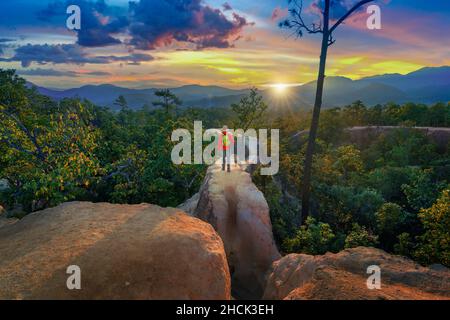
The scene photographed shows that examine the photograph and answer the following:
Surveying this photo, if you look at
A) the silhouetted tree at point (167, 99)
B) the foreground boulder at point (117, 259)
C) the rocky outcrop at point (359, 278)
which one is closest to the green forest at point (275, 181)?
the rocky outcrop at point (359, 278)

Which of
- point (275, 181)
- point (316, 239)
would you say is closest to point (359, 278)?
point (316, 239)

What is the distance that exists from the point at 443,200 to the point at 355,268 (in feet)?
14.5

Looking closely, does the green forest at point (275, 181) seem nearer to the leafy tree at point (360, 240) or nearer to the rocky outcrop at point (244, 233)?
the leafy tree at point (360, 240)

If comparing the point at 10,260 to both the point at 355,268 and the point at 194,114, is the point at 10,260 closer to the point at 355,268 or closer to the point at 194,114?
the point at 355,268

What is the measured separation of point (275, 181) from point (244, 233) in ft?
25.1

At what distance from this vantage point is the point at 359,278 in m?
6.77

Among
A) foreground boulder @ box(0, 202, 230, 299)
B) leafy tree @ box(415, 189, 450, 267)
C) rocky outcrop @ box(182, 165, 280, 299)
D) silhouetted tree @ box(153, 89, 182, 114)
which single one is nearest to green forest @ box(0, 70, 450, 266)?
leafy tree @ box(415, 189, 450, 267)

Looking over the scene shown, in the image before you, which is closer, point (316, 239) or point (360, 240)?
point (360, 240)

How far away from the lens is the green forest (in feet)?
37.9

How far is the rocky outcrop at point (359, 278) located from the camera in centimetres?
600

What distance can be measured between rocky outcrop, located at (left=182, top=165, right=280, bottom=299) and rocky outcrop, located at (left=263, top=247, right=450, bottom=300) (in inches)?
97.4

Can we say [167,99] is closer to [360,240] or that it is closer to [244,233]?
[244,233]

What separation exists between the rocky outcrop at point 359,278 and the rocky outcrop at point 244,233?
247 centimetres
